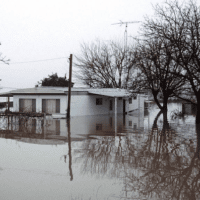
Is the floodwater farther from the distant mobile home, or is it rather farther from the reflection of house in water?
the distant mobile home

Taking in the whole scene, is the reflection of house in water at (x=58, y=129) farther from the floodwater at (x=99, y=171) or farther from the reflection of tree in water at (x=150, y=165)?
the reflection of tree in water at (x=150, y=165)

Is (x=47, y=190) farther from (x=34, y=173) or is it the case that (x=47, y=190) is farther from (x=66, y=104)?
(x=66, y=104)

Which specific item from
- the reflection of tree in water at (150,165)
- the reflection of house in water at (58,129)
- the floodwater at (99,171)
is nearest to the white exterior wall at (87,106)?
the reflection of house in water at (58,129)

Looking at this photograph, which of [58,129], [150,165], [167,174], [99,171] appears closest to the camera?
[167,174]

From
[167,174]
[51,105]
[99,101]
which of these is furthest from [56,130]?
[99,101]

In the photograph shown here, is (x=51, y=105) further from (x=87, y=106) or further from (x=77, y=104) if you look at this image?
(x=87, y=106)

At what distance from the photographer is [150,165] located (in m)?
8.20

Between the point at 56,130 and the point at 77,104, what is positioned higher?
the point at 77,104

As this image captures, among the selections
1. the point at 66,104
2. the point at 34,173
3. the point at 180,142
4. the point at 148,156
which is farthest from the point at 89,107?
the point at 34,173

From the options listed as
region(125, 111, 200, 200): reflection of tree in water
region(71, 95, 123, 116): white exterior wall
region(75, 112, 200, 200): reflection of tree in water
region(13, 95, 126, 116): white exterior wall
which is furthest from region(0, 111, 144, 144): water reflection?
region(125, 111, 200, 200): reflection of tree in water

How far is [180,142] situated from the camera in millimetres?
12625

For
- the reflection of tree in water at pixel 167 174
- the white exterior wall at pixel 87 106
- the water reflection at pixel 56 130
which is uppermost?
the white exterior wall at pixel 87 106

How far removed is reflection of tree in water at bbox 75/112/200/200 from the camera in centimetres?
600

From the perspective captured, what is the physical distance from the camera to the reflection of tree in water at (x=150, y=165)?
19.7ft
